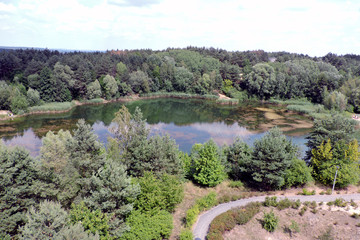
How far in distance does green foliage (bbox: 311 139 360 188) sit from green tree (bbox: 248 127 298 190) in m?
3.42

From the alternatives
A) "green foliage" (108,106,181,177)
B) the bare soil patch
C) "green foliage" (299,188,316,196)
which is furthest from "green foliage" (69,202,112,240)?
"green foliage" (299,188,316,196)

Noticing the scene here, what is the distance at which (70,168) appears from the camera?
20359 millimetres

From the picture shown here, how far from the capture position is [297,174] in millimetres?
24609

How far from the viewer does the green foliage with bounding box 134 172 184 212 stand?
19109 millimetres

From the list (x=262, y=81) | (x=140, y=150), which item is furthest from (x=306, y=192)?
(x=262, y=81)

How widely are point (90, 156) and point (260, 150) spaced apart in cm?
1610

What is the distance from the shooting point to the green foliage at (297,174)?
2456cm

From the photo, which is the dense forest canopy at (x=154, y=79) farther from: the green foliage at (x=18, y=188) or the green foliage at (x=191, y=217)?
the green foliage at (x=191, y=217)

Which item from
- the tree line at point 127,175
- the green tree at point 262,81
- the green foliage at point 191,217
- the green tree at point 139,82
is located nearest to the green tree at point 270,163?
the tree line at point 127,175

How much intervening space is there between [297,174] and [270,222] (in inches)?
300

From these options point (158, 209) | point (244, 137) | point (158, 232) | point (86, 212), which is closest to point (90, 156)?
point (86, 212)

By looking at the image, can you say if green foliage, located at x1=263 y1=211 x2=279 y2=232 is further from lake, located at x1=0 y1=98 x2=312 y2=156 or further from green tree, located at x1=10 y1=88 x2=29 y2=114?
green tree, located at x1=10 y1=88 x2=29 y2=114

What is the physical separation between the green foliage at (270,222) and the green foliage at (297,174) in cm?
661

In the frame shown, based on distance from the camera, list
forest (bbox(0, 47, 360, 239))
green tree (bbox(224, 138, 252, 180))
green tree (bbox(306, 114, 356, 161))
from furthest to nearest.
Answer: green tree (bbox(224, 138, 252, 180))
green tree (bbox(306, 114, 356, 161))
forest (bbox(0, 47, 360, 239))
